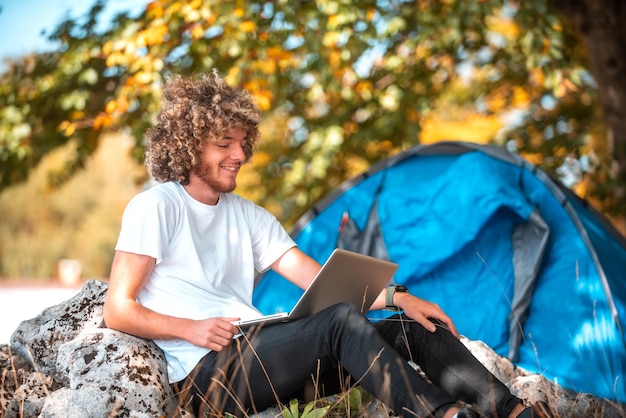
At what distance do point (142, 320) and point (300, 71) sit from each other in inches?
148

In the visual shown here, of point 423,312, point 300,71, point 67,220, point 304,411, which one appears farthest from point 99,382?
point 67,220

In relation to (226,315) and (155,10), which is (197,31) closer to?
(155,10)

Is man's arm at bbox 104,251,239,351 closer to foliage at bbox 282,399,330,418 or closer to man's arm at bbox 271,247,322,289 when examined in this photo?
foliage at bbox 282,399,330,418

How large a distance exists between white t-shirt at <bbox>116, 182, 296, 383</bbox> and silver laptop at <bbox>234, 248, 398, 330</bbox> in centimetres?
20

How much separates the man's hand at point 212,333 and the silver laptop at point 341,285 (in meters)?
0.05

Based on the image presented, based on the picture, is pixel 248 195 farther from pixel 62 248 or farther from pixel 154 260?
pixel 62 248

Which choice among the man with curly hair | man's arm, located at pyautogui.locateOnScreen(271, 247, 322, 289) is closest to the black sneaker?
the man with curly hair

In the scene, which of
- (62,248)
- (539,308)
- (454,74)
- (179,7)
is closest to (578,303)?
(539,308)

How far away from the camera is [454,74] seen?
696cm

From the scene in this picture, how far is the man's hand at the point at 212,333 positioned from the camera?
2.26 metres

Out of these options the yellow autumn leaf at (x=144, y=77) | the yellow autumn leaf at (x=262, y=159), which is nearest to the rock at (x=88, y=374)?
the yellow autumn leaf at (x=144, y=77)

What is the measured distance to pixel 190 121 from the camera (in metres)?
2.59

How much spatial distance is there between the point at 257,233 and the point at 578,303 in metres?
1.70

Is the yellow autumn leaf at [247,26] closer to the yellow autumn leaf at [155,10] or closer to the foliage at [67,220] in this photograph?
the yellow autumn leaf at [155,10]
